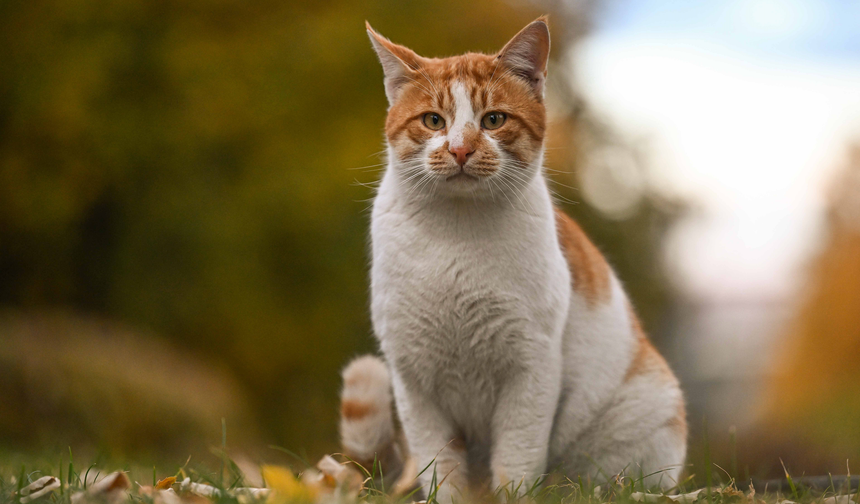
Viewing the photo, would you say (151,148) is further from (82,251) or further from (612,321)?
(612,321)

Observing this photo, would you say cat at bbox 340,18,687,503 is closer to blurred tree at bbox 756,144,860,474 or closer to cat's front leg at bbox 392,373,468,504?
cat's front leg at bbox 392,373,468,504

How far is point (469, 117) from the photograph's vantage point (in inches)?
99.1

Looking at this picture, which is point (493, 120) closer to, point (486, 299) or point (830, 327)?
point (486, 299)

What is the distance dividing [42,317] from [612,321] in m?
5.38

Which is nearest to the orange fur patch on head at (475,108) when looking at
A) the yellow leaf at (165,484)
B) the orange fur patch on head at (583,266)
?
the orange fur patch on head at (583,266)

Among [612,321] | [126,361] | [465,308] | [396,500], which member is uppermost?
[465,308]

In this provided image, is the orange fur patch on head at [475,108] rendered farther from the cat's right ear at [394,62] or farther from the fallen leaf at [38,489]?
the fallen leaf at [38,489]

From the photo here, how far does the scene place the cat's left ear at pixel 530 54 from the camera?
2.60 m

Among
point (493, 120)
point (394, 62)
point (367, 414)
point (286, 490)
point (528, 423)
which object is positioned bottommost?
point (367, 414)

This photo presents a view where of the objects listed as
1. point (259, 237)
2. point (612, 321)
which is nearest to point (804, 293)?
point (259, 237)

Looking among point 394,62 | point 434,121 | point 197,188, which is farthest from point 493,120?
point 197,188

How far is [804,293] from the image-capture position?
11641 mm

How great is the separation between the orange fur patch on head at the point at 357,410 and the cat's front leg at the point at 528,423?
69cm

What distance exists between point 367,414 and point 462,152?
1.29 metres
